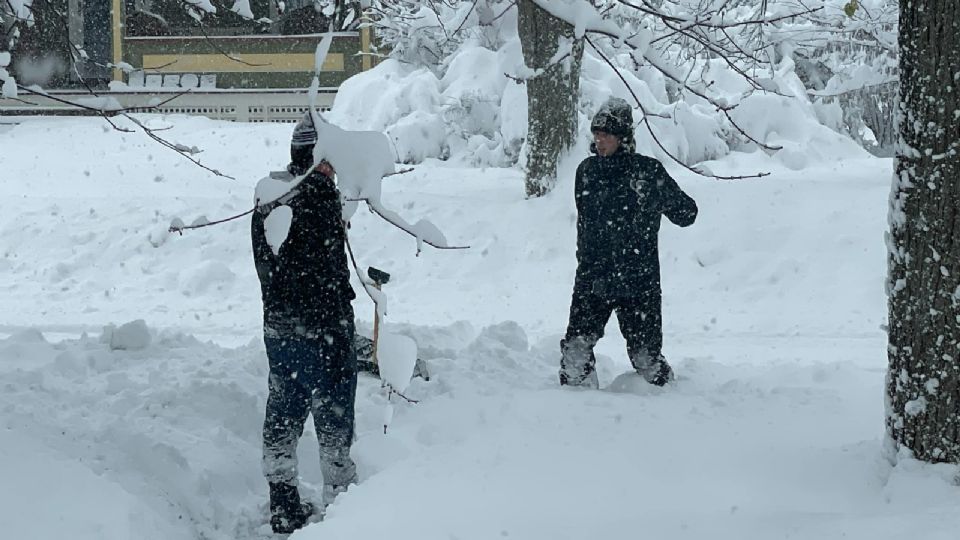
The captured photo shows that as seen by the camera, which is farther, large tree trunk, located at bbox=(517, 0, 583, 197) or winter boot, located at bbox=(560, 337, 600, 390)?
large tree trunk, located at bbox=(517, 0, 583, 197)

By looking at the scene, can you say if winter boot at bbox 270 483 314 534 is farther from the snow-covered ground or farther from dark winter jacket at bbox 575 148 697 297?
dark winter jacket at bbox 575 148 697 297

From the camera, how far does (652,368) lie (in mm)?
5738

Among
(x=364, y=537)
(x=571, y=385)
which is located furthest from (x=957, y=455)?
(x=571, y=385)

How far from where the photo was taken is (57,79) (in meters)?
20.1

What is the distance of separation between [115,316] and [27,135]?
10426 millimetres

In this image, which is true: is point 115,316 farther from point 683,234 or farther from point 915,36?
point 915,36

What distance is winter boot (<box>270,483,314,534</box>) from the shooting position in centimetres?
432

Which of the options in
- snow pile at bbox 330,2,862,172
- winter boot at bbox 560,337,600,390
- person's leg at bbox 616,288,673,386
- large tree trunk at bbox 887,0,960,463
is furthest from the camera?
snow pile at bbox 330,2,862,172

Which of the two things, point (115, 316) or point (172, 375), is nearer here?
point (172, 375)

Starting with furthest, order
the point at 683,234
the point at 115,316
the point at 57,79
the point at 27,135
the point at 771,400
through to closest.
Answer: the point at 57,79 < the point at 27,135 < the point at 683,234 < the point at 115,316 < the point at 771,400

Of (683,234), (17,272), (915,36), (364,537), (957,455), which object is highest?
(915,36)

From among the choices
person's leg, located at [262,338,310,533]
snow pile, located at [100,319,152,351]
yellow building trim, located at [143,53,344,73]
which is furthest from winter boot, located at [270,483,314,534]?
yellow building trim, located at [143,53,344,73]

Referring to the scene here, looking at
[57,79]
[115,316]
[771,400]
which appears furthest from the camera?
[57,79]

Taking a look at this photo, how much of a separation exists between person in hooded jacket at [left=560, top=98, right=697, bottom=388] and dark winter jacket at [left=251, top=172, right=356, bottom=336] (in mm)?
1829
